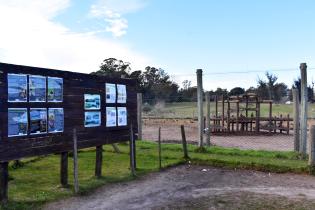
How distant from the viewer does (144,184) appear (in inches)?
431

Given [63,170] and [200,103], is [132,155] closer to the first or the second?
[63,170]

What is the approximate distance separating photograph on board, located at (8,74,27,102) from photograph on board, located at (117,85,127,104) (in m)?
3.67

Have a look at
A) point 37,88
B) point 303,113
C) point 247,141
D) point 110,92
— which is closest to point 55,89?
point 37,88

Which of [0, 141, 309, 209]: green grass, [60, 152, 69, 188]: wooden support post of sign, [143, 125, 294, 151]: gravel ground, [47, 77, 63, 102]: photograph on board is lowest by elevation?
[143, 125, 294, 151]: gravel ground

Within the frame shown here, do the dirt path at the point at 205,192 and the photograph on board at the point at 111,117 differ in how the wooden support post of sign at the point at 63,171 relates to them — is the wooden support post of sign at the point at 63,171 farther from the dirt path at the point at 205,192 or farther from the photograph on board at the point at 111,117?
the photograph on board at the point at 111,117

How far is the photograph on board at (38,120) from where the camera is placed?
9117 mm

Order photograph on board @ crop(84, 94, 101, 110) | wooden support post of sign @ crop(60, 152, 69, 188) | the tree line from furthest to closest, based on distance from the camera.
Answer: the tree line
photograph on board @ crop(84, 94, 101, 110)
wooden support post of sign @ crop(60, 152, 69, 188)

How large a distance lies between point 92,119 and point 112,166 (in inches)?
112

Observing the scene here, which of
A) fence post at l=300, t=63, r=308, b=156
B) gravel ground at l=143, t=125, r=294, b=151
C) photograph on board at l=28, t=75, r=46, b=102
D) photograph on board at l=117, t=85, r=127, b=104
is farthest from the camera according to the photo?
gravel ground at l=143, t=125, r=294, b=151

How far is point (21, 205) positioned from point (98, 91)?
3.73 meters

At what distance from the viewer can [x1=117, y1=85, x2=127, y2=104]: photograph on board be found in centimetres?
1229

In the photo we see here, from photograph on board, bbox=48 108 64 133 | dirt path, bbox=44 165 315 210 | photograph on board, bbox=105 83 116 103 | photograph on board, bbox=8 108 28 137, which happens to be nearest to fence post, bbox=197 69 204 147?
dirt path, bbox=44 165 315 210

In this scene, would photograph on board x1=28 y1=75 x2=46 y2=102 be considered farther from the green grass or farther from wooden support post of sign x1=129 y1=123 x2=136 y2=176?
wooden support post of sign x1=129 y1=123 x2=136 y2=176

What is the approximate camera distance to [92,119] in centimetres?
Answer: 1116
